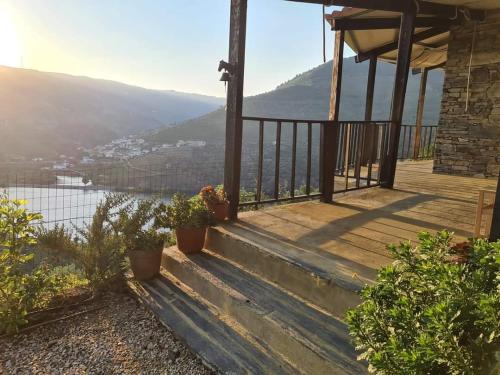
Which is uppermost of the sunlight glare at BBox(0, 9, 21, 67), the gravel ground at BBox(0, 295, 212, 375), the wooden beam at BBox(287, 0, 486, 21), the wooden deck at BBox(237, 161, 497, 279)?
the wooden beam at BBox(287, 0, 486, 21)

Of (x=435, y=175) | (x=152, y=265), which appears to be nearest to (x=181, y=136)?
(x=435, y=175)

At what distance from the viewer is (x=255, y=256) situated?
97.3 inches

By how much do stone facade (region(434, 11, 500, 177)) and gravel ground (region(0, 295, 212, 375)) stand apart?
18.0 feet

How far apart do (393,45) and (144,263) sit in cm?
584

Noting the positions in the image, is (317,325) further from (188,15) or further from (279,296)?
(188,15)

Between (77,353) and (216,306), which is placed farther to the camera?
(216,306)

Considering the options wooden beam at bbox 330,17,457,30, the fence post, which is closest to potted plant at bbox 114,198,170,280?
the fence post

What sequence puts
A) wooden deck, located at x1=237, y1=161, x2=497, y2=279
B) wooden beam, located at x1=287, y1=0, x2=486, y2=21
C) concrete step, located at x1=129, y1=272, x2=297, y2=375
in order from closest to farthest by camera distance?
1. concrete step, located at x1=129, y1=272, x2=297, y2=375
2. wooden deck, located at x1=237, y1=161, x2=497, y2=279
3. wooden beam, located at x1=287, y1=0, x2=486, y2=21

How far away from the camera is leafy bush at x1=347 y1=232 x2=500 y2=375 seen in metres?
0.90

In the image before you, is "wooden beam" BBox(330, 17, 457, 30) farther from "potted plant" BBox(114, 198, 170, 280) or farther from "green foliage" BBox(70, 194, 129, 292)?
"green foliage" BBox(70, 194, 129, 292)

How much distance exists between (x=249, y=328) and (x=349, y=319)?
100 cm

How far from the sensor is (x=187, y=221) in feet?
9.21

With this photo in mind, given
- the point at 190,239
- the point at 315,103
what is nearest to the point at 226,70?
the point at 190,239

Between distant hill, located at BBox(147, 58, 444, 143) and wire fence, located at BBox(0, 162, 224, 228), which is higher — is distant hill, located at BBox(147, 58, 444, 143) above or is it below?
above
